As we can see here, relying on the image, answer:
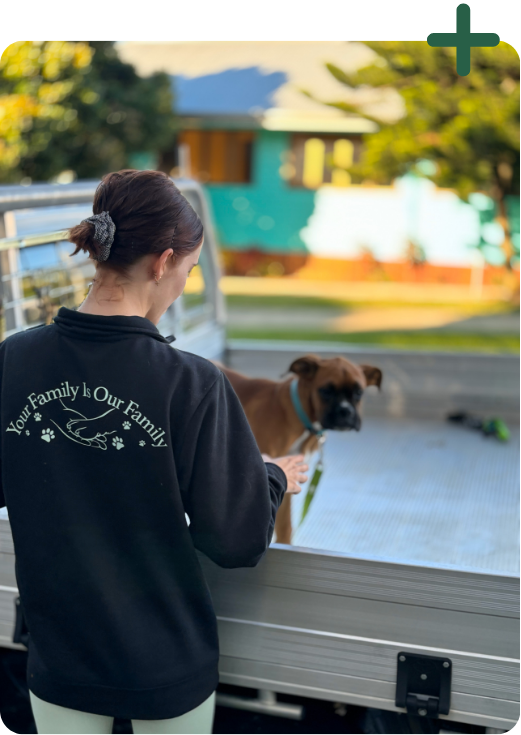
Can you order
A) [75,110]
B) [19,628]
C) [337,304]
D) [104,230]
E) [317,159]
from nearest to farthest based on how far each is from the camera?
[104,230] → [19,628] → [75,110] → [337,304] → [317,159]

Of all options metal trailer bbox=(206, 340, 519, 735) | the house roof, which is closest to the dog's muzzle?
metal trailer bbox=(206, 340, 519, 735)

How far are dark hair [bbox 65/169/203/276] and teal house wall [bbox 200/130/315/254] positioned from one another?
59.5 feet

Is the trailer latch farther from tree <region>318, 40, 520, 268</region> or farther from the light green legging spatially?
tree <region>318, 40, 520, 268</region>

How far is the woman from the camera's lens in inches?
60.2

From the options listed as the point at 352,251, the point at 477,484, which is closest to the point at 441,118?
the point at 352,251

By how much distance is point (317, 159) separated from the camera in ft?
64.0

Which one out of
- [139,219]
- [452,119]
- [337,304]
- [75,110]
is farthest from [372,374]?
[337,304]

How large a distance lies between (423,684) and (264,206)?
61.3 feet

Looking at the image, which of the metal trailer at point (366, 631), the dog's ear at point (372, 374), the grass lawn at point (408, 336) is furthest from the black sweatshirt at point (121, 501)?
the grass lawn at point (408, 336)

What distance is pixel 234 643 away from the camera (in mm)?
2109

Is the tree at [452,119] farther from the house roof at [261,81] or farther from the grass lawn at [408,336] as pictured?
the house roof at [261,81]

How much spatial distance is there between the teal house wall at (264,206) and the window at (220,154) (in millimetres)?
236

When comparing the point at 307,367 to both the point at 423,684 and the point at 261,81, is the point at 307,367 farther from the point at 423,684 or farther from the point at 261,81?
the point at 261,81

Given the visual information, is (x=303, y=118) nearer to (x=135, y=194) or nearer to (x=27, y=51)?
(x=27, y=51)
